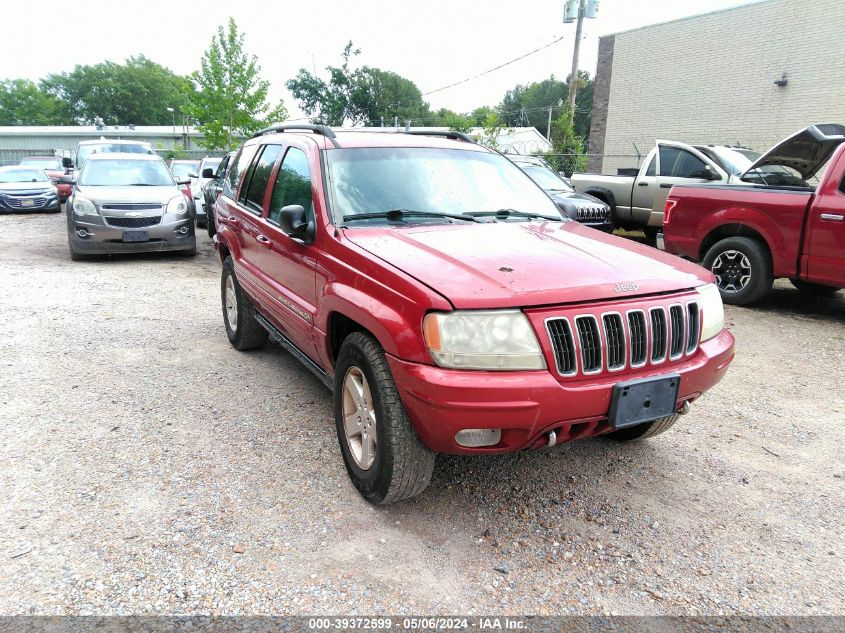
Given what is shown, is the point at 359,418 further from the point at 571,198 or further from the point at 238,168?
the point at 571,198

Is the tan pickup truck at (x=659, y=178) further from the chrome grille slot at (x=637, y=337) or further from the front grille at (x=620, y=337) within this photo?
the chrome grille slot at (x=637, y=337)

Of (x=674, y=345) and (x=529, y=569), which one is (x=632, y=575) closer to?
(x=529, y=569)

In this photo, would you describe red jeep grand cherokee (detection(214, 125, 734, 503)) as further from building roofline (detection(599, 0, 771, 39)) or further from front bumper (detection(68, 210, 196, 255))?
building roofline (detection(599, 0, 771, 39))

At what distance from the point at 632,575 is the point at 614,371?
2.84 feet

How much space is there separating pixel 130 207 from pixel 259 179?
19.0 ft

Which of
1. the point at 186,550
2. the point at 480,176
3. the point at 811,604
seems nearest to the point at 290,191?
the point at 480,176

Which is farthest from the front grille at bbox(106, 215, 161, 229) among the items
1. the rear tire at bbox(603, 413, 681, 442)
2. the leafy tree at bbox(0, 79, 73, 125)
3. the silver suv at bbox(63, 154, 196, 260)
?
the leafy tree at bbox(0, 79, 73, 125)

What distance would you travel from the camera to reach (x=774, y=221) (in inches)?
263

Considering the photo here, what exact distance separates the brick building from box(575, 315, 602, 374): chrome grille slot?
15.9 meters

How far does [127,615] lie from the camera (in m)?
2.29

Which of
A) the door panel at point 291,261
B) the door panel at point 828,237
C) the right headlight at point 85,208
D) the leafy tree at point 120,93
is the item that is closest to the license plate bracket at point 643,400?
the door panel at point 291,261

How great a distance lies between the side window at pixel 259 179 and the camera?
176 inches

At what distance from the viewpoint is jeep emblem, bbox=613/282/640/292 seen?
265 cm

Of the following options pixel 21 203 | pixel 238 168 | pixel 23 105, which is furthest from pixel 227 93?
pixel 23 105
